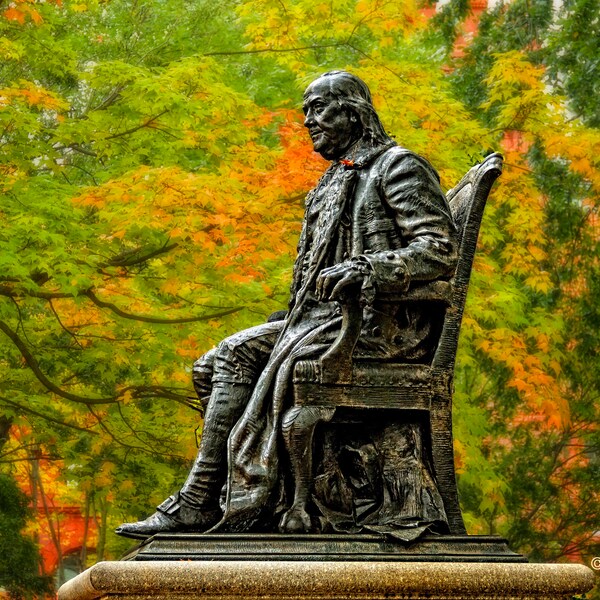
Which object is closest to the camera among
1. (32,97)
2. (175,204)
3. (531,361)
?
(175,204)

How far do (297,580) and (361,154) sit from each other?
193cm

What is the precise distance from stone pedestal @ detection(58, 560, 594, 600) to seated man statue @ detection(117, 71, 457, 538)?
1.07 feet

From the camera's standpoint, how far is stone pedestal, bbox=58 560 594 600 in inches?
195


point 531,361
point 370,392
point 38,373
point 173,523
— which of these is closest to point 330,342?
point 370,392

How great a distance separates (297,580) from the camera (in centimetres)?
498

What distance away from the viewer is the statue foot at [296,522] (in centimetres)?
532

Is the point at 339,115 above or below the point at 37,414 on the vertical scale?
above

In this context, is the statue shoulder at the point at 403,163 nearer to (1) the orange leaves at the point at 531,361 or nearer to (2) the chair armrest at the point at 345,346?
(2) the chair armrest at the point at 345,346

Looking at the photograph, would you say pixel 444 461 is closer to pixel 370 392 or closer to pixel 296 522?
pixel 370 392

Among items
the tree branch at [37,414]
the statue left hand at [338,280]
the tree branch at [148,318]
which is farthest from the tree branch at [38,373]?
the statue left hand at [338,280]

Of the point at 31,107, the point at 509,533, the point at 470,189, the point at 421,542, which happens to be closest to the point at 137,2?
the point at 31,107

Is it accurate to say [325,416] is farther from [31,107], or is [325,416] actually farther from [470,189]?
[31,107]

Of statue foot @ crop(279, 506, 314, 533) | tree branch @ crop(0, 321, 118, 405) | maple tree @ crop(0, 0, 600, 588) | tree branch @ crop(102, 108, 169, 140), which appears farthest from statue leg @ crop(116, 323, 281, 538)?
tree branch @ crop(102, 108, 169, 140)

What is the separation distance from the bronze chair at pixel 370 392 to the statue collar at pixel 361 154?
25.2 inches
